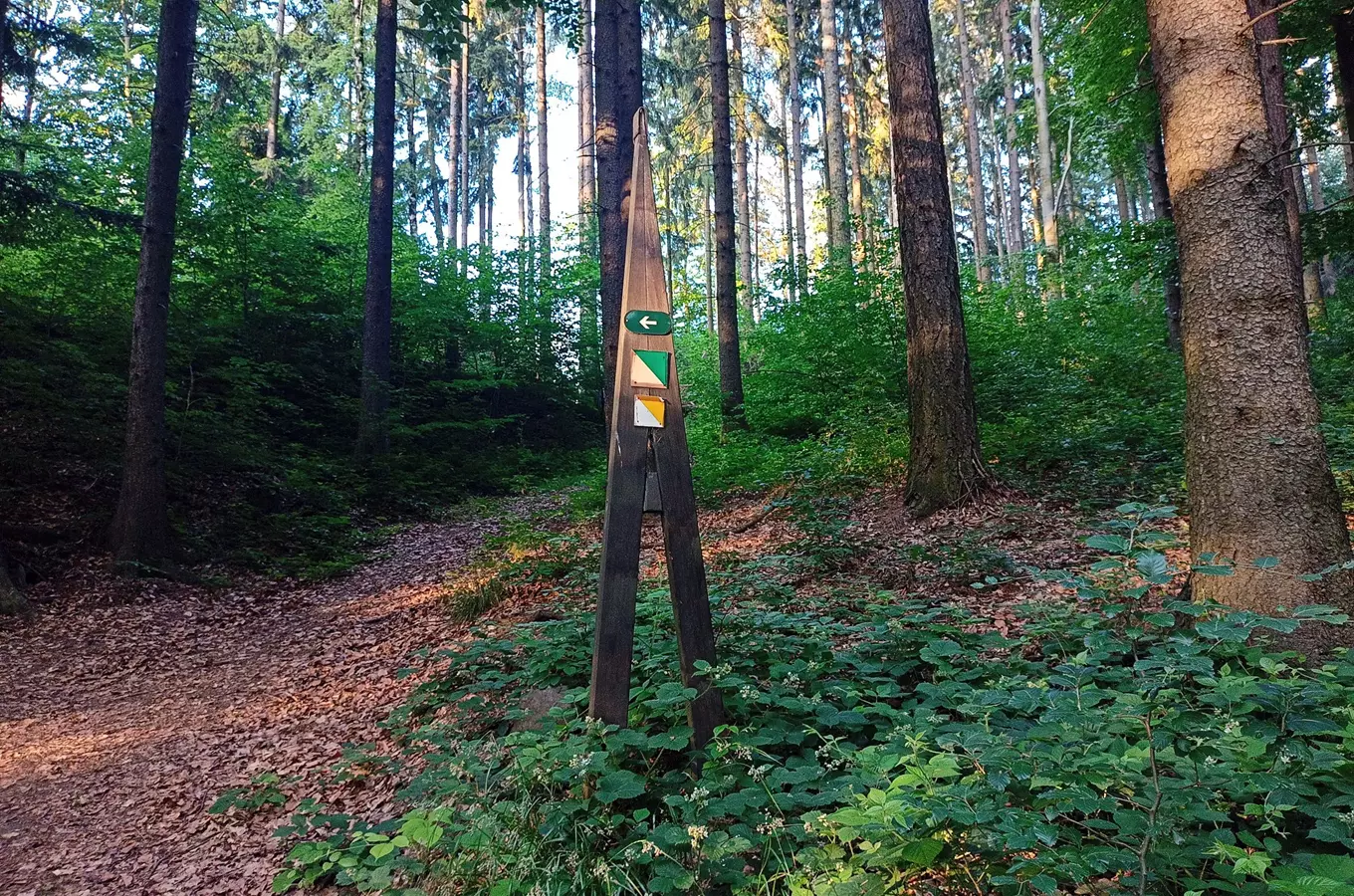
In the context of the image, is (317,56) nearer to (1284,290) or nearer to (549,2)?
(549,2)

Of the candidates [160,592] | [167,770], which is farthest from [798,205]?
[167,770]

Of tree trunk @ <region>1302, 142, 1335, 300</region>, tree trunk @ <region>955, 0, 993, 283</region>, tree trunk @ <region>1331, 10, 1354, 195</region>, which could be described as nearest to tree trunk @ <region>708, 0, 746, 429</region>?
tree trunk @ <region>1331, 10, 1354, 195</region>

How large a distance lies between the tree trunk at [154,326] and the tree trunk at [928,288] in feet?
26.7

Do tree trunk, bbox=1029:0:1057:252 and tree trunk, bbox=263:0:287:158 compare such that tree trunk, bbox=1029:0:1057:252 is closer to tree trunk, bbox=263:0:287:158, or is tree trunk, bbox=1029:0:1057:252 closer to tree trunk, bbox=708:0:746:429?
tree trunk, bbox=708:0:746:429

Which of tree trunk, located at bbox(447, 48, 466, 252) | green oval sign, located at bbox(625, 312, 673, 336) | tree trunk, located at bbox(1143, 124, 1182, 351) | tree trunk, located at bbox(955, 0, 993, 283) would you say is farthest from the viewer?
tree trunk, located at bbox(447, 48, 466, 252)

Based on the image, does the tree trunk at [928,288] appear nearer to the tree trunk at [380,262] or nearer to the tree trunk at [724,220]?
the tree trunk at [724,220]

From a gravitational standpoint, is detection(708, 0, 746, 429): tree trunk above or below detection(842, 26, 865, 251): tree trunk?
below

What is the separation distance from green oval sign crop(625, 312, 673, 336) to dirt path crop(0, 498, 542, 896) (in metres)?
2.73

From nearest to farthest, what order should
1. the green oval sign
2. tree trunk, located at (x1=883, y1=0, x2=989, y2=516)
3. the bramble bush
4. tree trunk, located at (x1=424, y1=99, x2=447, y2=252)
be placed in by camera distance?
1. the bramble bush
2. the green oval sign
3. tree trunk, located at (x1=883, y1=0, x2=989, y2=516)
4. tree trunk, located at (x1=424, y1=99, x2=447, y2=252)

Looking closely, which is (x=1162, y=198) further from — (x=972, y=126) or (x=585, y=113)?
(x=585, y=113)

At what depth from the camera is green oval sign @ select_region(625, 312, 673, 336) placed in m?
3.24

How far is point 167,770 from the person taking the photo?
443 centimetres

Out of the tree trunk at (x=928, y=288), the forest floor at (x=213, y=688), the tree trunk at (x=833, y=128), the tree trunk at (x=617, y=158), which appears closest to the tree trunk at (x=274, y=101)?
the tree trunk at (x=833, y=128)

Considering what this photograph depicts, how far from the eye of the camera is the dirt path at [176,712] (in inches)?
139
